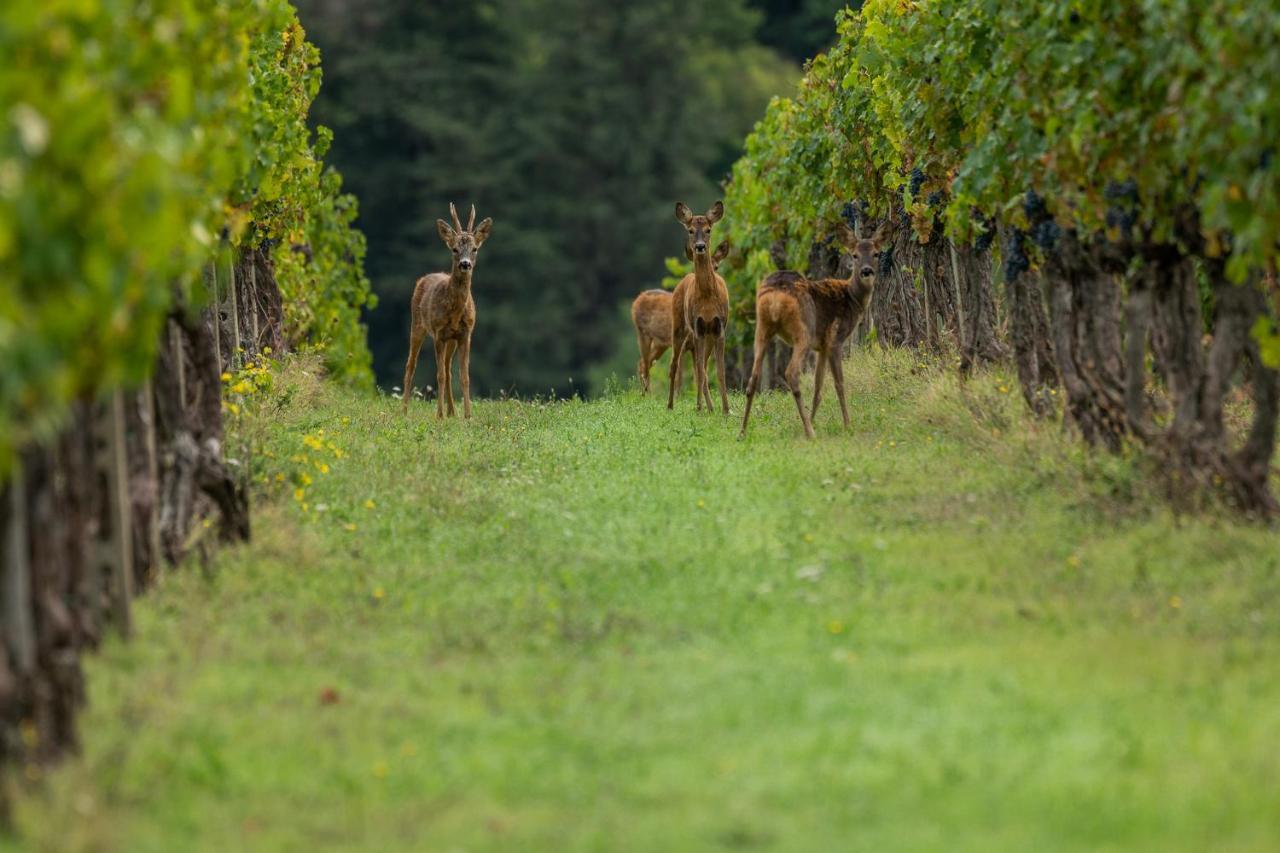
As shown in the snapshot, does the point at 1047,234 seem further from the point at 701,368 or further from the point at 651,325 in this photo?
the point at 651,325

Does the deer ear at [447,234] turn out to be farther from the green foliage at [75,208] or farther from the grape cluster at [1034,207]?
the green foliage at [75,208]

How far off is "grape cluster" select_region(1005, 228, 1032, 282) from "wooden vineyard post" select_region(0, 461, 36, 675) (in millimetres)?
9091

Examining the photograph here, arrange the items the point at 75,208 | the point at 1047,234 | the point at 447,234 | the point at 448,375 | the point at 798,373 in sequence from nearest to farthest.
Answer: the point at 75,208 → the point at 1047,234 → the point at 798,373 → the point at 448,375 → the point at 447,234

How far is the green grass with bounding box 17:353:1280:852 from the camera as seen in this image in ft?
22.0

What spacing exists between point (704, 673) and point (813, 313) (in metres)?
8.88

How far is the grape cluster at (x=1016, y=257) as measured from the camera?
14.4 metres

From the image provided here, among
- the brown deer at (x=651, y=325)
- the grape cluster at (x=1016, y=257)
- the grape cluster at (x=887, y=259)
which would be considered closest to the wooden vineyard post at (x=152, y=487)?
the grape cluster at (x=1016, y=257)

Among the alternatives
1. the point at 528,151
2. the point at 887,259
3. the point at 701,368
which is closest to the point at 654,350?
the point at 887,259

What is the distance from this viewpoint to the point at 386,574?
1084cm

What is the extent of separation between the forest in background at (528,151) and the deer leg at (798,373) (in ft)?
113

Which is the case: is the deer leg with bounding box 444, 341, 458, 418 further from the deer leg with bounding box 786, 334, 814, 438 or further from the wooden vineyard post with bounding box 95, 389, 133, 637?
the wooden vineyard post with bounding box 95, 389, 133, 637

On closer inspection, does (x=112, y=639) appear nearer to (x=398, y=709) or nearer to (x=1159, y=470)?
(x=398, y=709)

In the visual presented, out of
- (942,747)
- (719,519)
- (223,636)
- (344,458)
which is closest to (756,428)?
(344,458)

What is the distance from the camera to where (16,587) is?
6812 millimetres
